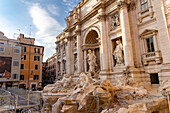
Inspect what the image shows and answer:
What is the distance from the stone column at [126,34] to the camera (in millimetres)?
12656

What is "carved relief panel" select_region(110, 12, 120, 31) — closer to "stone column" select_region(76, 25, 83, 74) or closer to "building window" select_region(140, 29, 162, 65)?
"building window" select_region(140, 29, 162, 65)

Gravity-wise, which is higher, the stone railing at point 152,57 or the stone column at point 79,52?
the stone column at point 79,52

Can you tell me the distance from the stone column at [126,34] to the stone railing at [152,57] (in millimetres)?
1168

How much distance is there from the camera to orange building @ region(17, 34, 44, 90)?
29.6m

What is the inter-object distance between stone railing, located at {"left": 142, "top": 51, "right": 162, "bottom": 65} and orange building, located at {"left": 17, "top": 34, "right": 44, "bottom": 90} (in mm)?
24616

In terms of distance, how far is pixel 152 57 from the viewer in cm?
1149

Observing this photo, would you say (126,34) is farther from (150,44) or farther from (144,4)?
(144,4)

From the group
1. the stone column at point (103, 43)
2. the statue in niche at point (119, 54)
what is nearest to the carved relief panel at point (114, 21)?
the stone column at point (103, 43)

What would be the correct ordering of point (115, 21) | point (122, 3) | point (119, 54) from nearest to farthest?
1. point (122, 3)
2. point (119, 54)
3. point (115, 21)

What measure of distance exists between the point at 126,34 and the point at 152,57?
336cm

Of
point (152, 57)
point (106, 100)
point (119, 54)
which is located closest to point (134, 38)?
point (119, 54)

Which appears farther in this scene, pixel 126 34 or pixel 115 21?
pixel 115 21

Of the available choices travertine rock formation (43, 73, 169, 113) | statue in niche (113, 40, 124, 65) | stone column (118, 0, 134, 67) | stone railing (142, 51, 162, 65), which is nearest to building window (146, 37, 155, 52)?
stone railing (142, 51, 162, 65)

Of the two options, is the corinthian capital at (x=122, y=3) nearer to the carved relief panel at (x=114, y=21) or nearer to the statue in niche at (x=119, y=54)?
the carved relief panel at (x=114, y=21)
